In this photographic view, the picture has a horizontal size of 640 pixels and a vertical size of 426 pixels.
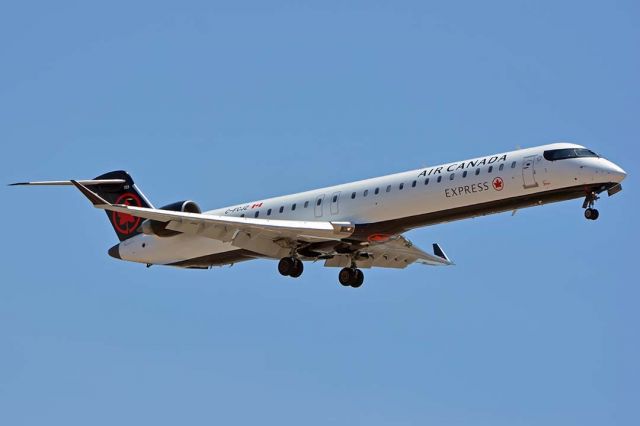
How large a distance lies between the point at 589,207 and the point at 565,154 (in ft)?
5.14

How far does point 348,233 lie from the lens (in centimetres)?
3719

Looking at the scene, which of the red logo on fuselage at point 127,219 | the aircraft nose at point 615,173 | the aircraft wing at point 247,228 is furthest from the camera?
the red logo on fuselage at point 127,219

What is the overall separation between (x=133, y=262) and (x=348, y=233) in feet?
28.9

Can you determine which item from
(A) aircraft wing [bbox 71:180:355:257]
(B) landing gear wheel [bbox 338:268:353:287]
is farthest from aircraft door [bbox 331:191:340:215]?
(B) landing gear wheel [bbox 338:268:353:287]

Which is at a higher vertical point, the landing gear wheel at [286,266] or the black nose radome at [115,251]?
the black nose radome at [115,251]

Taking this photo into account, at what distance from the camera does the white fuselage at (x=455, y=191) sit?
3500 cm

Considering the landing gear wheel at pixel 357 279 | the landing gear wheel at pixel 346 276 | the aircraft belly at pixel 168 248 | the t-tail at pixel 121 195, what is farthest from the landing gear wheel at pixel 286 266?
the t-tail at pixel 121 195

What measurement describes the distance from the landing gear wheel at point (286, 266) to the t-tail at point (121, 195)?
6.48m

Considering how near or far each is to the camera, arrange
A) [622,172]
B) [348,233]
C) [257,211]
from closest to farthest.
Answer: [622,172]
[348,233]
[257,211]

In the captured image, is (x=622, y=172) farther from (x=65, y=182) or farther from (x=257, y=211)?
(x=65, y=182)

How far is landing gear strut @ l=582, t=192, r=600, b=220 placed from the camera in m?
34.9

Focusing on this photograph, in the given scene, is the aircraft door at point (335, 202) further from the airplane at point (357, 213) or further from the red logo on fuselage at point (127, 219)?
the red logo on fuselage at point (127, 219)

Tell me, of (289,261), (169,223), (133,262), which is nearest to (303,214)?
(289,261)

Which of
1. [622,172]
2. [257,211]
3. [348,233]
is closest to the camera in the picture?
[622,172]
